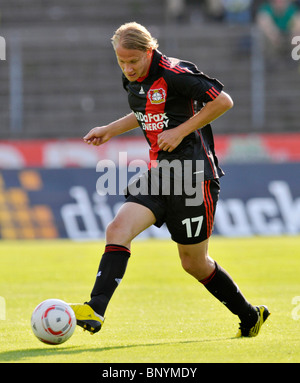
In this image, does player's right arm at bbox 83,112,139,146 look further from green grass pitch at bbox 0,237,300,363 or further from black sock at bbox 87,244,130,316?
green grass pitch at bbox 0,237,300,363

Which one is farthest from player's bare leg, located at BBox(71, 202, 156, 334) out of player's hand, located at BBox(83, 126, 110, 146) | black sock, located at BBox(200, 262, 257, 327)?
player's hand, located at BBox(83, 126, 110, 146)

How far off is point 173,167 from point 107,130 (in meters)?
0.69

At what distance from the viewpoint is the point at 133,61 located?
5250 mm

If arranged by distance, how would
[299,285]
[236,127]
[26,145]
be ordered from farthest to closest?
[236,127] < [26,145] < [299,285]

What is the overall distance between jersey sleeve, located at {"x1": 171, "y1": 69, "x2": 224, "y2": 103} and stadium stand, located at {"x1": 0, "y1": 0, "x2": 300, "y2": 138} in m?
11.7

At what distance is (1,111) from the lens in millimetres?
17141

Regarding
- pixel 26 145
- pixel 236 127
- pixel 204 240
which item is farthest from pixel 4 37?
pixel 204 240

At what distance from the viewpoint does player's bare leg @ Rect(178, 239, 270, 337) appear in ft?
18.0

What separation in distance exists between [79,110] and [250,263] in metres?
8.53

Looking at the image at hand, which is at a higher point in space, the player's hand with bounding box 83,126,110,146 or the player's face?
the player's face

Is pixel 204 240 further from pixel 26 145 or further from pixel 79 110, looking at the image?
pixel 79 110

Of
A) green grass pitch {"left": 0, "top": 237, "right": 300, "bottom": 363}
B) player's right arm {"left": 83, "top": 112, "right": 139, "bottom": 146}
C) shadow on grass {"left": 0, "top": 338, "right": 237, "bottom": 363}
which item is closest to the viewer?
shadow on grass {"left": 0, "top": 338, "right": 237, "bottom": 363}

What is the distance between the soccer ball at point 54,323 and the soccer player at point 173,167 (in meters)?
0.16

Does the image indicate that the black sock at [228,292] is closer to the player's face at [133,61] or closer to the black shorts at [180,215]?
the black shorts at [180,215]
